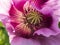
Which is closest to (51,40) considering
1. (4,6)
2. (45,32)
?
(45,32)

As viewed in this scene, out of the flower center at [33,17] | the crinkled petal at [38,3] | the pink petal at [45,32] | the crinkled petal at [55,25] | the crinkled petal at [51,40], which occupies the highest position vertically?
the crinkled petal at [38,3]

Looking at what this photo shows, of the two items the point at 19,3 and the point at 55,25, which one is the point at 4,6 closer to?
the point at 19,3

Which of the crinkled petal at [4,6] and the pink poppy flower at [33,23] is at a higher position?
the crinkled petal at [4,6]

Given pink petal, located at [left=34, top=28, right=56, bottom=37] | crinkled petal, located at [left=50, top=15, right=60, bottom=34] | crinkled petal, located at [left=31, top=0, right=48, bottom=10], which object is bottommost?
pink petal, located at [left=34, top=28, right=56, bottom=37]

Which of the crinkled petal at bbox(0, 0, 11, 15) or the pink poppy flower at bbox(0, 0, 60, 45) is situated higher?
the crinkled petal at bbox(0, 0, 11, 15)

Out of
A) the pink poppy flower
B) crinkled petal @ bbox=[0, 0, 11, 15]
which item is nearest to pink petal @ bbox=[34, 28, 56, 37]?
the pink poppy flower

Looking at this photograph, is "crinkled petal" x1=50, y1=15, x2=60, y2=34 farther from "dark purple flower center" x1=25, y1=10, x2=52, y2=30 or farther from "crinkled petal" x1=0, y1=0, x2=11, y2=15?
"crinkled petal" x1=0, y1=0, x2=11, y2=15

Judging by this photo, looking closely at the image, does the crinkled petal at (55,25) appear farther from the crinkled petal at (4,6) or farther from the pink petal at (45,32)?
the crinkled petal at (4,6)

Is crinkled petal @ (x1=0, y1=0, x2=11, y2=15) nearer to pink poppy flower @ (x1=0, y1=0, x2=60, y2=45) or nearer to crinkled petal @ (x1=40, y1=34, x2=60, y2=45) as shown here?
pink poppy flower @ (x1=0, y1=0, x2=60, y2=45)

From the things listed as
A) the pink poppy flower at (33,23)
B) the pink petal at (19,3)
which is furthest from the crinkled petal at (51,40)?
the pink petal at (19,3)
